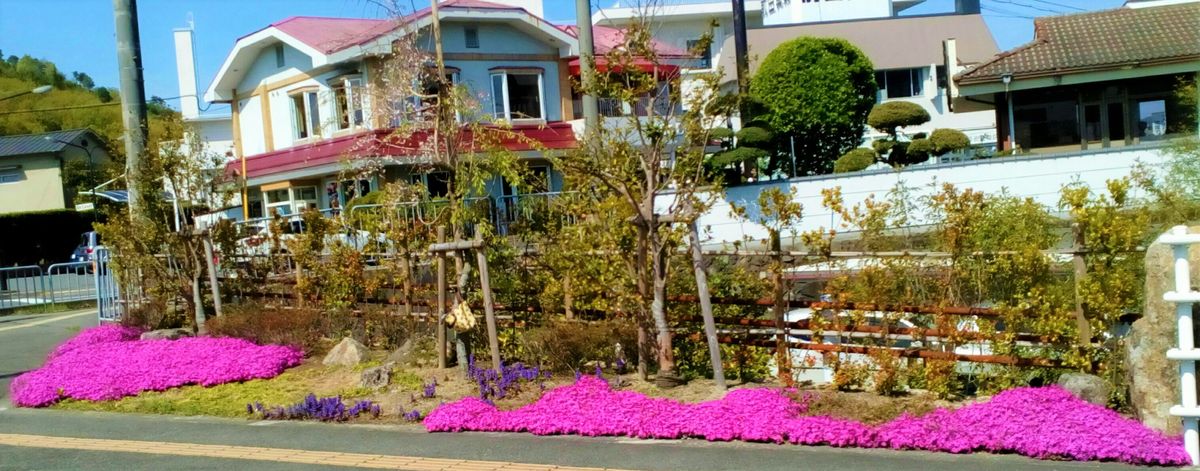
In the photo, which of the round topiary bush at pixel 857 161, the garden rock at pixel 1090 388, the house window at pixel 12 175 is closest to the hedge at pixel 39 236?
the house window at pixel 12 175

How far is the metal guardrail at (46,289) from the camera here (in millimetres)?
23172

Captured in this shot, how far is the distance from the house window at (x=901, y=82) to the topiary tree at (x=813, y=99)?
1158 centimetres

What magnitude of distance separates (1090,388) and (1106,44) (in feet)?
67.6

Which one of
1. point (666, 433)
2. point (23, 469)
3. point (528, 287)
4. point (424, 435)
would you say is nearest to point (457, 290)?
point (528, 287)

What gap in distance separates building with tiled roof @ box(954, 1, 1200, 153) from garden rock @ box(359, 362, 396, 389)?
1921 cm

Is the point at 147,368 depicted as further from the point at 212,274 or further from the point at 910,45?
the point at 910,45

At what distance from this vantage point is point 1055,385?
26.3 feet

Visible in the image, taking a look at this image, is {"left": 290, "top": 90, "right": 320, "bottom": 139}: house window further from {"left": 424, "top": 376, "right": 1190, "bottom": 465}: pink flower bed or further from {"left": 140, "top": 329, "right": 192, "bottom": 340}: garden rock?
{"left": 424, "top": 376, "right": 1190, "bottom": 465}: pink flower bed

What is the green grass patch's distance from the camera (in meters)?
10.3

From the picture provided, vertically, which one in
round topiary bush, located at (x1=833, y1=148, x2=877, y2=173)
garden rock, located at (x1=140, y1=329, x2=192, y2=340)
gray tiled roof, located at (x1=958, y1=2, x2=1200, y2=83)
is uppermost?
gray tiled roof, located at (x1=958, y1=2, x2=1200, y2=83)

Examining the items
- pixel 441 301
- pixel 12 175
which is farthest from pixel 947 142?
pixel 12 175

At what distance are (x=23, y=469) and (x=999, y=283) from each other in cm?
819

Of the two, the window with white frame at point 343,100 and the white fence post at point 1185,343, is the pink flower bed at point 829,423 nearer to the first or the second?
the white fence post at point 1185,343

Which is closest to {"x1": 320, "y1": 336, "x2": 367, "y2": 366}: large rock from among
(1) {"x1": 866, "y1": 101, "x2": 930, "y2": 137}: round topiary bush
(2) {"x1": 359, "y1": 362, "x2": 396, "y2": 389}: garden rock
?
(2) {"x1": 359, "y1": 362, "x2": 396, "y2": 389}: garden rock
